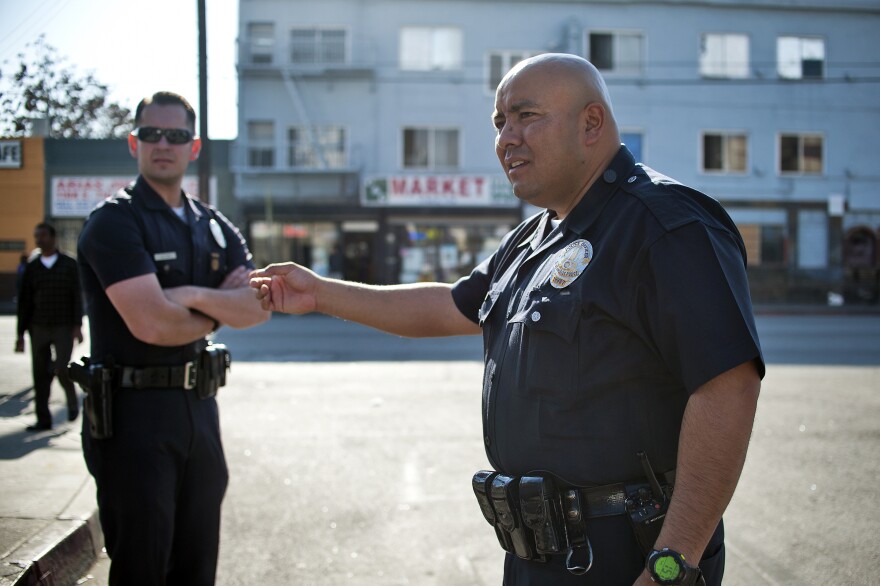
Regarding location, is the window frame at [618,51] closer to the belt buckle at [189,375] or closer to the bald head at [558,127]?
the belt buckle at [189,375]

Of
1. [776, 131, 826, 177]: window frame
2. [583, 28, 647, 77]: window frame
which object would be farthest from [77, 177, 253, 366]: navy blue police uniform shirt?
[776, 131, 826, 177]: window frame

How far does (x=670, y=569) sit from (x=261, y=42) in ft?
89.4

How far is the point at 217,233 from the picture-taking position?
3727 mm

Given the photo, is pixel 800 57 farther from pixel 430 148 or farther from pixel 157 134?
pixel 157 134

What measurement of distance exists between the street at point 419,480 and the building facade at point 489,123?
50.2ft

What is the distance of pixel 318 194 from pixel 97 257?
79.8 feet

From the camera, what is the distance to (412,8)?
27.1 meters

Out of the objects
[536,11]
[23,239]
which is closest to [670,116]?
[536,11]

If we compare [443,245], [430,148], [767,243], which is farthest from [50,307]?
[767,243]

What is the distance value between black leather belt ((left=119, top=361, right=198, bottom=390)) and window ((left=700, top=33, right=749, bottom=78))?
27.5 meters

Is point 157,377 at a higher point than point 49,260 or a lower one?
lower

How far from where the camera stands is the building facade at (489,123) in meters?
26.9

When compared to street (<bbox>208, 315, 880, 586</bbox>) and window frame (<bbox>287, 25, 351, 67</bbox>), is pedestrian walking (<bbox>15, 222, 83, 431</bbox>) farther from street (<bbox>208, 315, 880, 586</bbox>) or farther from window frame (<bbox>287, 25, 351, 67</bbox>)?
window frame (<bbox>287, 25, 351, 67</bbox>)

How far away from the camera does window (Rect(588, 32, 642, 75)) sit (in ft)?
90.4
